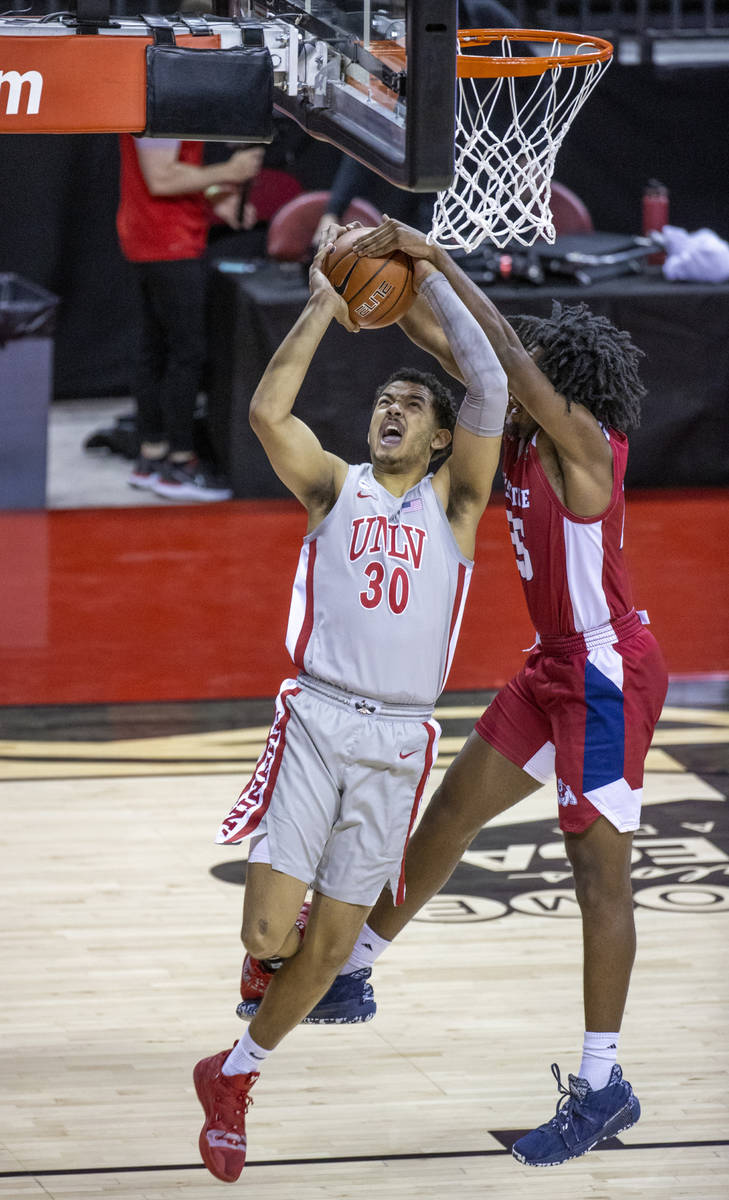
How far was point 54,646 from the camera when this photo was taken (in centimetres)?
772

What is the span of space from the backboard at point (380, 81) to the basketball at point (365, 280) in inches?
9.8

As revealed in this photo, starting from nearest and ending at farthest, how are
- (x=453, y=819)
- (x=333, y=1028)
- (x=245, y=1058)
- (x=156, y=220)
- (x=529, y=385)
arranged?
(x=245, y=1058) < (x=529, y=385) < (x=453, y=819) < (x=333, y=1028) < (x=156, y=220)

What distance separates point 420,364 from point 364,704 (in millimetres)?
5872

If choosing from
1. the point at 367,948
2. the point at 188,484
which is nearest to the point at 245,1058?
the point at 367,948

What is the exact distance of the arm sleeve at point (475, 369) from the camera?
385 cm

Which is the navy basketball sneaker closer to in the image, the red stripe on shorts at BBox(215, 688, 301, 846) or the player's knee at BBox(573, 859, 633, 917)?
the player's knee at BBox(573, 859, 633, 917)

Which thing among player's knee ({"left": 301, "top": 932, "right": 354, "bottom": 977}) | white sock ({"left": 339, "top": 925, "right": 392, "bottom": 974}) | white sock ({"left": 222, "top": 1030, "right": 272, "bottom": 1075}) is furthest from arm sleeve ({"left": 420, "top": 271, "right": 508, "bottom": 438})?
white sock ({"left": 222, "top": 1030, "right": 272, "bottom": 1075})

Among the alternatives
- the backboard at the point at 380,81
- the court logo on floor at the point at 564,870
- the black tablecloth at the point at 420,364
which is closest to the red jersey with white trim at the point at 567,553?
the backboard at the point at 380,81

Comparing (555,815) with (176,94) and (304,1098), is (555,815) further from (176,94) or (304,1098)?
(176,94)

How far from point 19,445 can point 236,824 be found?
6121 millimetres

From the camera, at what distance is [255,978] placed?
408 centimetres

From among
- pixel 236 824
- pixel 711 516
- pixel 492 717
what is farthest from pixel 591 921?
pixel 711 516

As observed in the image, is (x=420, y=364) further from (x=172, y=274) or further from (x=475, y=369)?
(x=475, y=369)

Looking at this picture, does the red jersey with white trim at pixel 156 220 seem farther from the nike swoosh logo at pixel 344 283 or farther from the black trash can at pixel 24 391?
the nike swoosh logo at pixel 344 283
